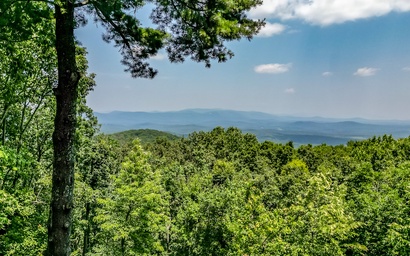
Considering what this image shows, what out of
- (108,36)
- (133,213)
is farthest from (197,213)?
(108,36)

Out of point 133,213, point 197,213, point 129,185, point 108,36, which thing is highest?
point 108,36

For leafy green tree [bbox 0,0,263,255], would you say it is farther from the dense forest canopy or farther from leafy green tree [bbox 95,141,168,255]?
leafy green tree [bbox 95,141,168,255]

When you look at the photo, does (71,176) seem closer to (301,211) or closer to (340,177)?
(301,211)

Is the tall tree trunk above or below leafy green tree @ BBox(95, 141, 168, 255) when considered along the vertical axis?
above

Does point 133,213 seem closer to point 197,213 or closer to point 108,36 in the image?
point 197,213

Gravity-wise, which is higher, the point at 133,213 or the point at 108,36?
the point at 108,36

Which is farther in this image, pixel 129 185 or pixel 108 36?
pixel 129 185

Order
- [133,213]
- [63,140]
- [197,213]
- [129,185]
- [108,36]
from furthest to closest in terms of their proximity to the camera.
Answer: [197,213], [129,185], [133,213], [108,36], [63,140]

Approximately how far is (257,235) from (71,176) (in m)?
13.3

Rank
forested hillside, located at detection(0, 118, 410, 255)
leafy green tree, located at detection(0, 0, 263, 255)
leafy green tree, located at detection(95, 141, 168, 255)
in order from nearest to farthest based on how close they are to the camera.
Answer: leafy green tree, located at detection(0, 0, 263, 255), forested hillside, located at detection(0, 118, 410, 255), leafy green tree, located at detection(95, 141, 168, 255)

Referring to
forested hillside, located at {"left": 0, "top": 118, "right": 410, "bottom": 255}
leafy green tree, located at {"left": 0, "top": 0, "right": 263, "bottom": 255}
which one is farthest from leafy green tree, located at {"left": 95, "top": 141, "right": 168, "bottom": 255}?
leafy green tree, located at {"left": 0, "top": 0, "right": 263, "bottom": 255}

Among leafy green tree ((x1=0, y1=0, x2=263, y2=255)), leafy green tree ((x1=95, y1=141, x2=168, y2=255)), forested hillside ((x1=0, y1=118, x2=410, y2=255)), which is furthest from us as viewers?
leafy green tree ((x1=95, y1=141, x2=168, y2=255))

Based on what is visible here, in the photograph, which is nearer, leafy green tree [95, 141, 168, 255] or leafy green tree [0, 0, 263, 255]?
leafy green tree [0, 0, 263, 255]

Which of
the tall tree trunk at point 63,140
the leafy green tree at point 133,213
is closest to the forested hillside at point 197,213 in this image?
the leafy green tree at point 133,213
